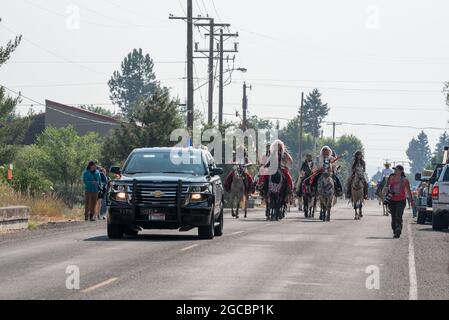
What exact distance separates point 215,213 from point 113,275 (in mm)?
9768

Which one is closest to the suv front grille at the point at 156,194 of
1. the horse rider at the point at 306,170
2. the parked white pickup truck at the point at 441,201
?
the parked white pickup truck at the point at 441,201

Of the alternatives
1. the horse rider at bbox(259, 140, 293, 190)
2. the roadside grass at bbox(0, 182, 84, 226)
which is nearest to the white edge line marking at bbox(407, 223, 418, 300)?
the horse rider at bbox(259, 140, 293, 190)

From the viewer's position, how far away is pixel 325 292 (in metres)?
16.9

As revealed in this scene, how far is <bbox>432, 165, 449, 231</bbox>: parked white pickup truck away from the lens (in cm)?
3559

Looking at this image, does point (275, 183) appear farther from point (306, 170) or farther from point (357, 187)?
point (306, 170)

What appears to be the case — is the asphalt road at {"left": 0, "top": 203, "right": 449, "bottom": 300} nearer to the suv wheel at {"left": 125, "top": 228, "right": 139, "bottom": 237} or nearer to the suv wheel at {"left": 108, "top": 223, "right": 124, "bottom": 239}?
the suv wheel at {"left": 108, "top": 223, "right": 124, "bottom": 239}

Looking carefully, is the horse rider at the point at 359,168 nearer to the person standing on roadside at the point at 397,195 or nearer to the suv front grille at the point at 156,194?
the person standing on roadside at the point at 397,195

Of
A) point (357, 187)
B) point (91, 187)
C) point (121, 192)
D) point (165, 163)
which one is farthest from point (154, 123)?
point (121, 192)

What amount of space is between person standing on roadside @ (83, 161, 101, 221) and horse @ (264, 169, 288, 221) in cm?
523

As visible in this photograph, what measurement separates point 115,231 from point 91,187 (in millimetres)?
12860

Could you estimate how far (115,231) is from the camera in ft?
91.1

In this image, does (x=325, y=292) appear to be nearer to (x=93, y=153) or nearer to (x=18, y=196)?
(x=18, y=196)

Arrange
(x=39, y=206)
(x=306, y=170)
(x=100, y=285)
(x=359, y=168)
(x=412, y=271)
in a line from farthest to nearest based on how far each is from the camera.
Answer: (x=306, y=170) → (x=359, y=168) → (x=39, y=206) → (x=412, y=271) → (x=100, y=285)

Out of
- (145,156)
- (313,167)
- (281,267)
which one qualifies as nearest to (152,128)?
(313,167)
